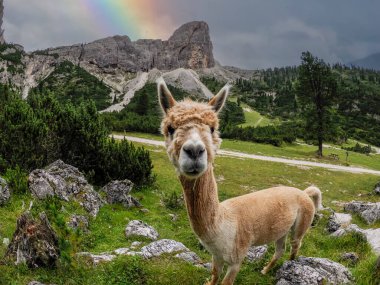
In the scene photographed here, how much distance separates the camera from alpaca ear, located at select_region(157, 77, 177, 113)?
6.16 meters

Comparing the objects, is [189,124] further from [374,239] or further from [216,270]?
[374,239]

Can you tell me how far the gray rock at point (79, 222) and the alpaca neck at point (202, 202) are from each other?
727 centimetres

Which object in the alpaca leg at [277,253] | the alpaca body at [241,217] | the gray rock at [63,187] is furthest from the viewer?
the gray rock at [63,187]

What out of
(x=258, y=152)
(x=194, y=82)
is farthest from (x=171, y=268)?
(x=194, y=82)

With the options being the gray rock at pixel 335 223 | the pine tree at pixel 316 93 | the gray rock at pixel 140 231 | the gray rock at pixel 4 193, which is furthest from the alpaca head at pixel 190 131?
the pine tree at pixel 316 93

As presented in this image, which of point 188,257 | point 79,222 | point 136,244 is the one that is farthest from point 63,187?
point 188,257

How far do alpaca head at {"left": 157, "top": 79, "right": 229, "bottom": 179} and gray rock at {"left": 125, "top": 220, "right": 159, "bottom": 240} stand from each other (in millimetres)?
7898

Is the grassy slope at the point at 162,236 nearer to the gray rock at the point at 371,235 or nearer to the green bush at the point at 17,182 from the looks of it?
the gray rock at the point at 371,235

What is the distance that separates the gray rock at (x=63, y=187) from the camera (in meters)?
14.5

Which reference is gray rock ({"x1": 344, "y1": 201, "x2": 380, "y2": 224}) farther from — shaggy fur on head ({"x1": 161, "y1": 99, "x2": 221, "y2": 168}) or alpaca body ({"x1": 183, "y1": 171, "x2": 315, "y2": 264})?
shaggy fur on head ({"x1": 161, "y1": 99, "x2": 221, "y2": 168})

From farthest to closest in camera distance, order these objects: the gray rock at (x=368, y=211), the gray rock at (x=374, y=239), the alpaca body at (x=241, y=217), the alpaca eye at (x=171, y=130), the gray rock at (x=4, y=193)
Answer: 1. the gray rock at (x=368, y=211)
2. the gray rock at (x=4, y=193)
3. the gray rock at (x=374, y=239)
4. the alpaca body at (x=241, y=217)
5. the alpaca eye at (x=171, y=130)

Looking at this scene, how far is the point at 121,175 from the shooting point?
20297 millimetres

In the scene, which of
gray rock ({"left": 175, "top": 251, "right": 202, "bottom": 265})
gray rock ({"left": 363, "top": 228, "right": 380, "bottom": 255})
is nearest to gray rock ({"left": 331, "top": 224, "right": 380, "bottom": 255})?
gray rock ({"left": 363, "top": 228, "right": 380, "bottom": 255})

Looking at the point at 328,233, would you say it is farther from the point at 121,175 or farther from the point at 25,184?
the point at 25,184
